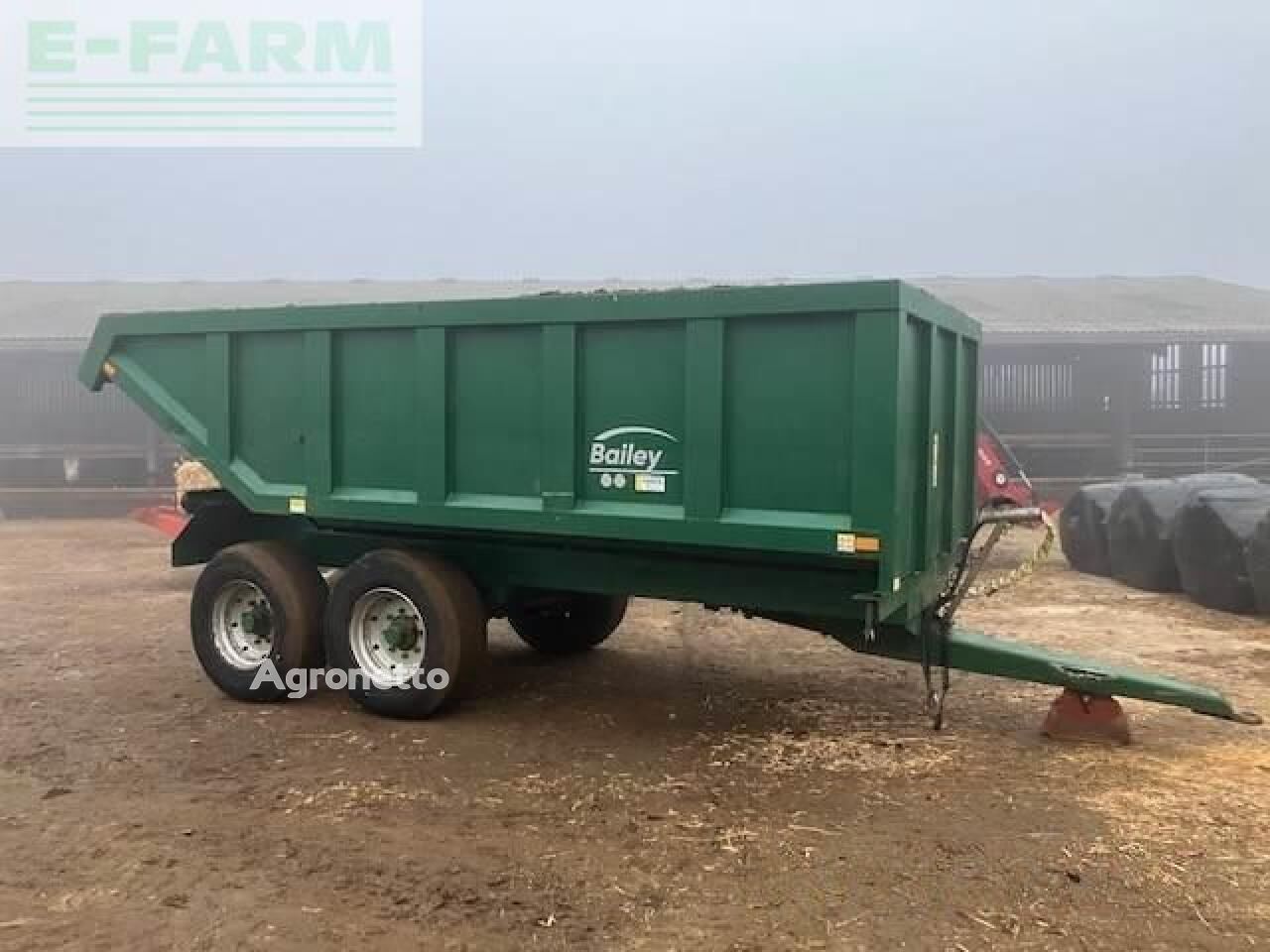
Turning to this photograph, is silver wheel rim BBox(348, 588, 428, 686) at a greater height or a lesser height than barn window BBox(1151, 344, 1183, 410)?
lesser

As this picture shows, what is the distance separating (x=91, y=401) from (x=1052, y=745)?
22869 mm

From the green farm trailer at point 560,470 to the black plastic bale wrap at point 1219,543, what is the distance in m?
3.96

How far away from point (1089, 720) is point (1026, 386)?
18815 mm

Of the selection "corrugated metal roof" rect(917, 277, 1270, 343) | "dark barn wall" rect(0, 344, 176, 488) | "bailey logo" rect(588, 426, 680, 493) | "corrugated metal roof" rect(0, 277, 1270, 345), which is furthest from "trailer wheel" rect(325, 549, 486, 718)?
"dark barn wall" rect(0, 344, 176, 488)

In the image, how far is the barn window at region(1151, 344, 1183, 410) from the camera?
23188 millimetres

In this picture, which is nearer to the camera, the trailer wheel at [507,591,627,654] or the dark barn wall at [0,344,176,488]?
the trailer wheel at [507,591,627,654]

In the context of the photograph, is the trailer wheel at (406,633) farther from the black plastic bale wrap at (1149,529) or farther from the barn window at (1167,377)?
the barn window at (1167,377)

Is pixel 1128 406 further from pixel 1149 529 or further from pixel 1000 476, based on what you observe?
→ pixel 1149 529

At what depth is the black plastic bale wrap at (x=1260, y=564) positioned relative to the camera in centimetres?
906

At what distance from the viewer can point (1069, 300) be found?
24891mm

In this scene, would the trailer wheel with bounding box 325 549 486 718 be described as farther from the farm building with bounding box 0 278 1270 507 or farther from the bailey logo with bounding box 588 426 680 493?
the farm building with bounding box 0 278 1270 507

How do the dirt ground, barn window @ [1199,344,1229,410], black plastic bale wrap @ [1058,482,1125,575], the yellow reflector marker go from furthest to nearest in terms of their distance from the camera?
barn window @ [1199,344,1229,410]
black plastic bale wrap @ [1058,482,1125,575]
the yellow reflector marker
the dirt ground

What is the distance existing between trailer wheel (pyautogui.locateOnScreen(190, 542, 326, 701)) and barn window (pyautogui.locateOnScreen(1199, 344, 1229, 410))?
21.3m

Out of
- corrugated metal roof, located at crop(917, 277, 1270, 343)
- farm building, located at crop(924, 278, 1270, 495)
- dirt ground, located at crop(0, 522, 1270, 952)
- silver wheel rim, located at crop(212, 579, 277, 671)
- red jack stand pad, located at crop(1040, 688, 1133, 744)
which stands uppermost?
corrugated metal roof, located at crop(917, 277, 1270, 343)
